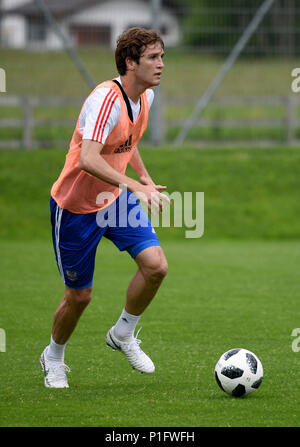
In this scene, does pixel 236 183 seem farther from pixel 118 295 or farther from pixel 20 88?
pixel 118 295

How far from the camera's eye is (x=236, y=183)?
1627 centimetres

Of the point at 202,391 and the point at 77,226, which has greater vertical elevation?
the point at 77,226

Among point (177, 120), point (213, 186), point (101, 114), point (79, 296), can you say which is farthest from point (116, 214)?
point (177, 120)

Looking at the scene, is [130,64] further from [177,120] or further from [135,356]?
[177,120]

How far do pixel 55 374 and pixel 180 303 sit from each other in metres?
3.51

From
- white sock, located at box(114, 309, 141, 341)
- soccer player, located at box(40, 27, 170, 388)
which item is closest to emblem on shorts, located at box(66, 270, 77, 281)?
soccer player, located at box(40, 27, 170, 388)

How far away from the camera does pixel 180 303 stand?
9211 mm

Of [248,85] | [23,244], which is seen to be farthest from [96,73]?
[23,244]

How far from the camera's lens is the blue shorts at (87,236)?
5895 mm

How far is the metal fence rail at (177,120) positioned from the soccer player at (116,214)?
37.8 feet

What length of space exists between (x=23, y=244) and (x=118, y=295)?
5.01 meters
